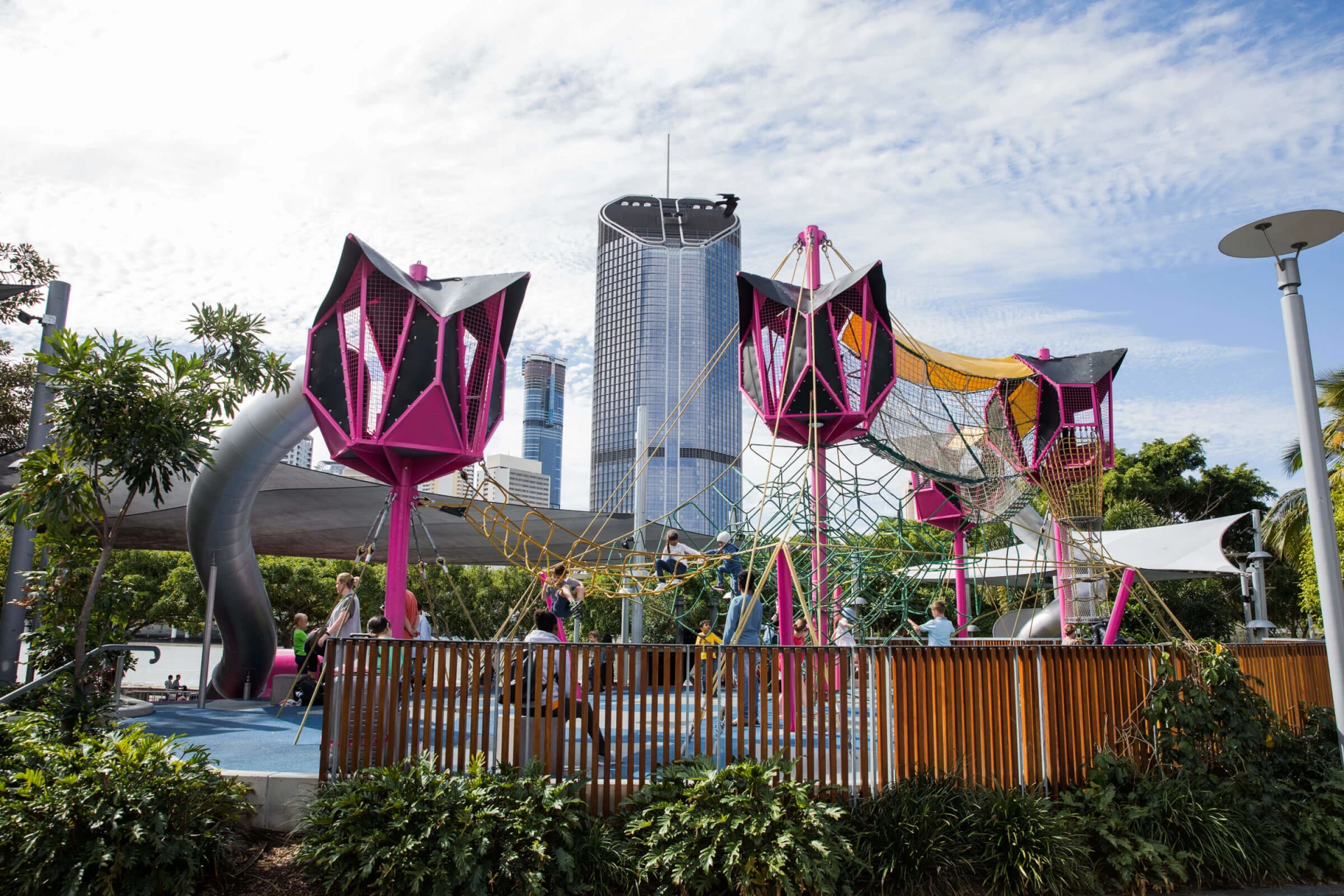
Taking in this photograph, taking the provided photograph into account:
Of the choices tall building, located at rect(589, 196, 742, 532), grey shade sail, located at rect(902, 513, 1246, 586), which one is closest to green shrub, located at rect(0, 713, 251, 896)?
grey shade sail, located at rect(902, 513, 1246, 586)

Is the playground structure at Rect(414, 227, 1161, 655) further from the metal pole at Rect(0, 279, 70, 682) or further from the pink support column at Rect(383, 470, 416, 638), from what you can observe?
the metal pole at Rect(0, 279, 70, 682)

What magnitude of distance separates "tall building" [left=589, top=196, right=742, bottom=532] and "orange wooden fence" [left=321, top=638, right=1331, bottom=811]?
8517 centimetres

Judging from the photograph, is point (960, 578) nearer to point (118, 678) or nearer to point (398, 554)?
point (398, 554)

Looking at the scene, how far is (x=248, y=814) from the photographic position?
20.2 ft

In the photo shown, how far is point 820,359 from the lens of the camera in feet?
34.0

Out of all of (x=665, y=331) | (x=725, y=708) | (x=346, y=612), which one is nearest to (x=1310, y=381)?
(x=725, y=708)

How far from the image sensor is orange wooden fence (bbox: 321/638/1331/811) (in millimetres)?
6242

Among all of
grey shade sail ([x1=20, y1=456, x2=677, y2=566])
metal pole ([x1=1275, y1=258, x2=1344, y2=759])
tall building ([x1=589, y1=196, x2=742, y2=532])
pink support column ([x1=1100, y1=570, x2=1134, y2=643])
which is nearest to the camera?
metal pole ([x1=1275, y1=258, x2=1344, y2=759])

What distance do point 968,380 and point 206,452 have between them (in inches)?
423

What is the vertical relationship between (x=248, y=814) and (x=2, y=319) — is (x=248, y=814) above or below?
below

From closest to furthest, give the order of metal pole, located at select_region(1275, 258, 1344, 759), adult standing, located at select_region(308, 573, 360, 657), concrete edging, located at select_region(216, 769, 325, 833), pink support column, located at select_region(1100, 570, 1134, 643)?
concrete edging, located at select_region(216, 769, 325, 833) → metal pole, located at select_region(1275, 258, 1344, 759) → adult standing, located at select_region(308, 573, 360, 657) → pink support column, located at select_region(1100, 570, 1134, 643)

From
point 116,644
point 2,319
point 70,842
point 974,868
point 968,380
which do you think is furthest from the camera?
point 968,380

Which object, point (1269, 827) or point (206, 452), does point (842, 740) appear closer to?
point (1269, 827)

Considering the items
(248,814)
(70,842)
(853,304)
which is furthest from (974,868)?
(853,304)
